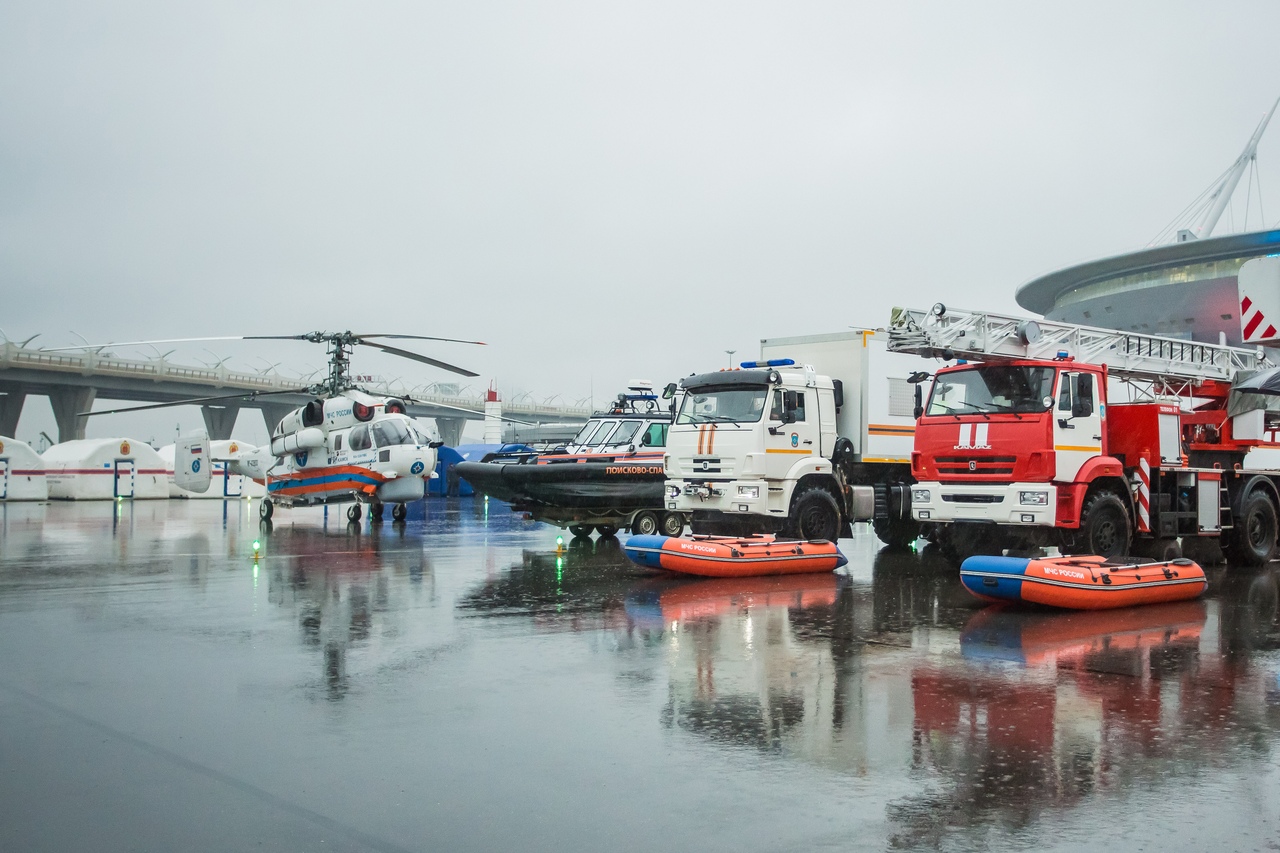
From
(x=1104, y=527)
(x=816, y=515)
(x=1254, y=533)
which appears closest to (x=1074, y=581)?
(x=1104, y=527)

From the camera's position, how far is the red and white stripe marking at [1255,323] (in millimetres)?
13266

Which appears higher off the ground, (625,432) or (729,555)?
(625,432)

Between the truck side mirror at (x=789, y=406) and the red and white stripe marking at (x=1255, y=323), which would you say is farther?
the truck side mirror at (x=789, y=406)

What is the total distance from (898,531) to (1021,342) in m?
5.18

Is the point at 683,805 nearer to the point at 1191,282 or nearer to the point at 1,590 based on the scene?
the point at 1,590

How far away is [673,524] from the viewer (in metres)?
17.6

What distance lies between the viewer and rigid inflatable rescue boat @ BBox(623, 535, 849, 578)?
42.4 feet

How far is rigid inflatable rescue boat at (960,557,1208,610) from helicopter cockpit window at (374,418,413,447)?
15351 millimetres

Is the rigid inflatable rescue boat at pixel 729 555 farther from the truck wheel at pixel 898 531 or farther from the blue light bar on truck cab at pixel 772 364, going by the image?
the truck wheel at pixel 898 531

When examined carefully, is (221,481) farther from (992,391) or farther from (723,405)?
(992,391)

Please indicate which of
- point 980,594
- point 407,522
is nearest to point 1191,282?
point 407,522

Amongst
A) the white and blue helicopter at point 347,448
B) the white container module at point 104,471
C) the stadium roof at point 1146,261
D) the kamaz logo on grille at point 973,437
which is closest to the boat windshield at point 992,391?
the kamaz logo on grille at point 973,437

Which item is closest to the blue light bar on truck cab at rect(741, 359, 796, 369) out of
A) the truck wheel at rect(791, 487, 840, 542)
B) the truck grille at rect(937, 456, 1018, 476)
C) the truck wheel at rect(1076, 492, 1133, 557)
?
the truck wheel at rect(791, 487, 840, 542)

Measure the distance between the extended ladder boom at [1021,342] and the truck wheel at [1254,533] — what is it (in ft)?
6.95
